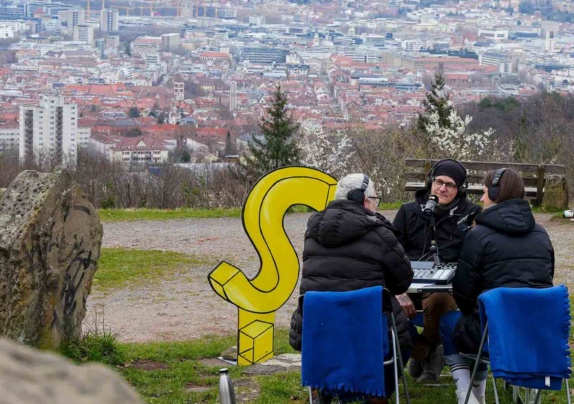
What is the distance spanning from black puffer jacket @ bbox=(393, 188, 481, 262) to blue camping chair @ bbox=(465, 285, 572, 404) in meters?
1.05

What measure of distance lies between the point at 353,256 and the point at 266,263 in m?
2.02

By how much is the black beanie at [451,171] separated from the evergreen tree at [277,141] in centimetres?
2667

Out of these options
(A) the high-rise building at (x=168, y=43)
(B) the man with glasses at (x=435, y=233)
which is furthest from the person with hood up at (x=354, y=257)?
(A) the high-rise building at (x=168, y=43)

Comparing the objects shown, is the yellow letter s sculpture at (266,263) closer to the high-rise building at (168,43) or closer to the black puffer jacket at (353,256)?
the black puffer jacket at (353,256)

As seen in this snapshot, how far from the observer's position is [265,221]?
6.43 metres

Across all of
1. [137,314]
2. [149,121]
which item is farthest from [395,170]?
[149,121]

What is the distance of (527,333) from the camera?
426cm

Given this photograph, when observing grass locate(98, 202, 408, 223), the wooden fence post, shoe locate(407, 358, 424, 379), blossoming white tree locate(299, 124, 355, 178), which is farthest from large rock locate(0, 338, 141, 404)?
blossoming white tree locate(299, 124, 355, 178)

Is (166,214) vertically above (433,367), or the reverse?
(433,367)

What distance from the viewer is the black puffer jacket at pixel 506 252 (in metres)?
4.58

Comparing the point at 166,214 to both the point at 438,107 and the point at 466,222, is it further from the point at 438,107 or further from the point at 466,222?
the point at 438,107

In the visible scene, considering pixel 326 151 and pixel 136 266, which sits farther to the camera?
pixel 326 151

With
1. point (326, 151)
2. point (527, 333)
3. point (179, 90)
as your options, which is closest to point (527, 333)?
point (527, 333)

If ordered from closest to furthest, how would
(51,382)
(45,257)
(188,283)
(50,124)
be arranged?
(51,382) < (45,257) < (188,283) < (50,124)
